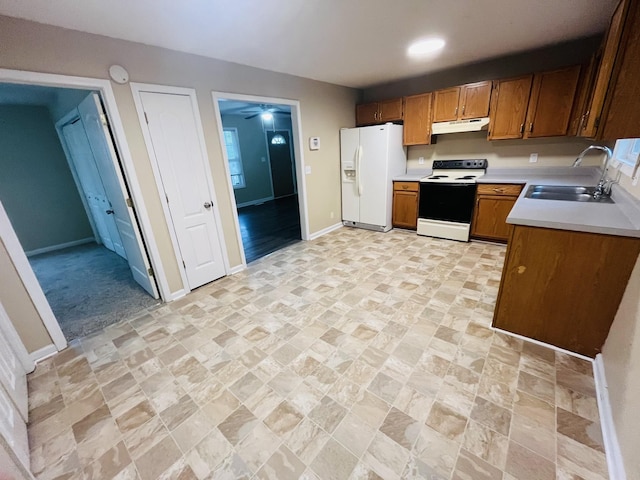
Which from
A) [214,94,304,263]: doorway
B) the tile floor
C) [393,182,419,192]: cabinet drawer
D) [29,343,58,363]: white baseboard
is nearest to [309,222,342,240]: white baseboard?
[214,94,304,263]: doorway

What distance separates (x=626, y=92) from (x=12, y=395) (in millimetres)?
3878

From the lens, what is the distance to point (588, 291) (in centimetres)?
170

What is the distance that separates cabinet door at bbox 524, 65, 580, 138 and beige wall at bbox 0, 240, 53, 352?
5.52 metres

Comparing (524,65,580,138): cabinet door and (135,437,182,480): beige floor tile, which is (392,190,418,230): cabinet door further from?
(135,437,182,480): beige floor tile

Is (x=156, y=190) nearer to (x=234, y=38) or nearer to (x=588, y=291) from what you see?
(x=234, y=38)

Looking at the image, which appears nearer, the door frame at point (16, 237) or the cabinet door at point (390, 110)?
the door frame at point (16, 237)

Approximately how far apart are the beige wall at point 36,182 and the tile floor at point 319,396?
13.0ft

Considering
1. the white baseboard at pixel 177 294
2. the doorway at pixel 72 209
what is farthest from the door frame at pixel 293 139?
the doorway at pixel 72 209

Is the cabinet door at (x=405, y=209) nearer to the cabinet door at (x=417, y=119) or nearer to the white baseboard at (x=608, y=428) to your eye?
the cabinet door at (x=417, y=119)

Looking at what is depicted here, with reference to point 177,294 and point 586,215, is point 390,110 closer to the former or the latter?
point 586,215

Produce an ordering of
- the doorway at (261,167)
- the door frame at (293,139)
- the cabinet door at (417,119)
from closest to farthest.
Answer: the door frame at (293,139) < the cabinet door at (417,119) < the doorway at (261,167)

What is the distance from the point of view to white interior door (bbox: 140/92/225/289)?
98.8 inches

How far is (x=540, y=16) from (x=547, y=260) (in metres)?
2.22

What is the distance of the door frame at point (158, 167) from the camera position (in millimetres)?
2350
